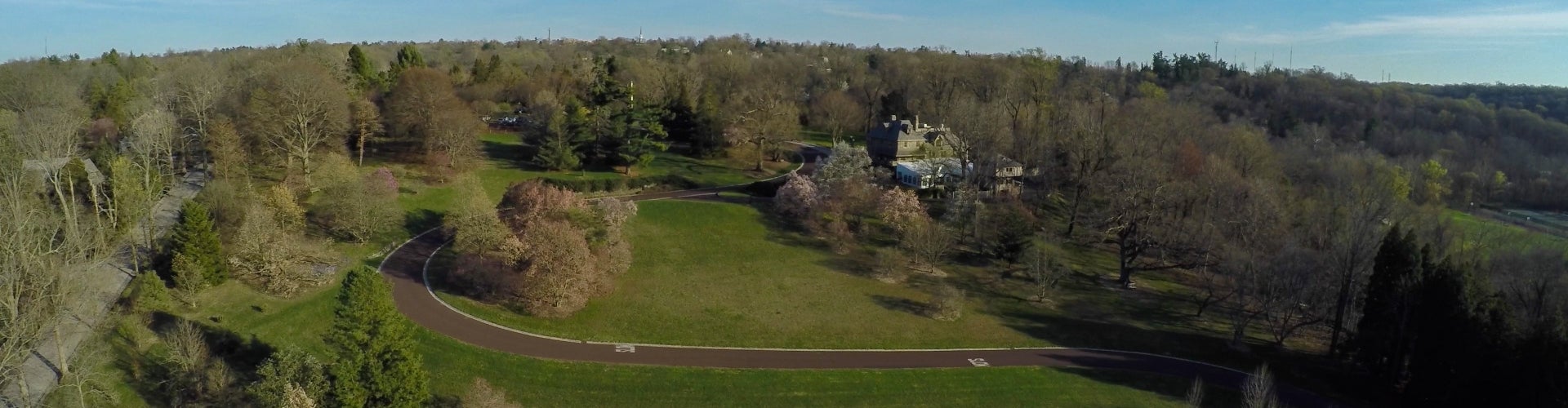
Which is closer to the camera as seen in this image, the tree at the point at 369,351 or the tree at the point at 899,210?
the tree at the point at 369,351

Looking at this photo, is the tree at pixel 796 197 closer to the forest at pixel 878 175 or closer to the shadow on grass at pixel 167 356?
the forest at pixel 878 175

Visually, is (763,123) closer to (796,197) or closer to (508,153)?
(796,197)

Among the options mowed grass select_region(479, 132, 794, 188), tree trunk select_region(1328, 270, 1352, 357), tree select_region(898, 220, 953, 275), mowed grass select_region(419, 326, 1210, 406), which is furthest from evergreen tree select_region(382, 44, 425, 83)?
tree trunk select_region(1328, 270, 1352, 357)

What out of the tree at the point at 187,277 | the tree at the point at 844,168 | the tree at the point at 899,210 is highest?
the tree at the point at 844,168

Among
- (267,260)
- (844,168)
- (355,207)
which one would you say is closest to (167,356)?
(267,260)

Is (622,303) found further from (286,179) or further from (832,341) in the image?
(286,179)

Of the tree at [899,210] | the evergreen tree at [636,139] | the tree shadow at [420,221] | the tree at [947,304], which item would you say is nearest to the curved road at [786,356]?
the tree at [947,304]
